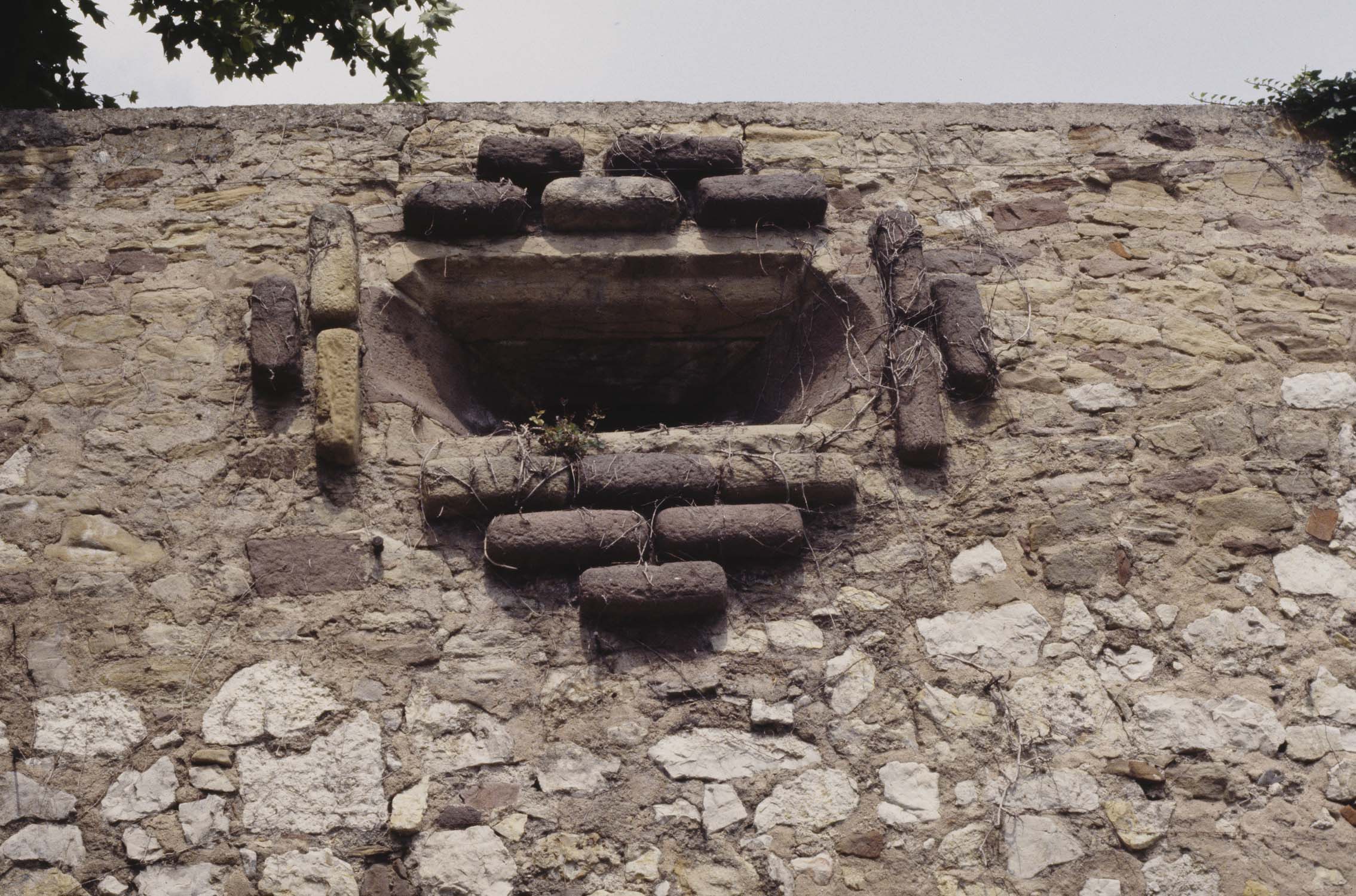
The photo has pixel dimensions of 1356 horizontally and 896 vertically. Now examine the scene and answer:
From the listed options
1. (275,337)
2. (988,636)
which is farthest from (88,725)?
(988,636)

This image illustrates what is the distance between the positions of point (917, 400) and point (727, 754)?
1.20 meters

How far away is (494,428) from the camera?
4086 mm

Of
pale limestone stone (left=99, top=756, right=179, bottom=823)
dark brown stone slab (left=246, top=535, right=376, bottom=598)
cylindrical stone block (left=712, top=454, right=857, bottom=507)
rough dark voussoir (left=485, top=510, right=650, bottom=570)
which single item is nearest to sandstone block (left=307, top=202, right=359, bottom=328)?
dark brown stone slab (left=246, top=535, right=376, bottom=598)

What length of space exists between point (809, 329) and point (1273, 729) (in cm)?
177

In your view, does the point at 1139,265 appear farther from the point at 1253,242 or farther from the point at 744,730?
the point at 744,730

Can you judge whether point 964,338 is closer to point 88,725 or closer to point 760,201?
point 760,201

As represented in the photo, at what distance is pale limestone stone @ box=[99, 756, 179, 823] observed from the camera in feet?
9.63

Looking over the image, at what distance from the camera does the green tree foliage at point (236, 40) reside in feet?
16.5

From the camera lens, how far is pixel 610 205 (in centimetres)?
391

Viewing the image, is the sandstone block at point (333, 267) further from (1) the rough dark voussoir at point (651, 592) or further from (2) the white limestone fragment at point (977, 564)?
(2) the white limestone fragment at point (977, 564)

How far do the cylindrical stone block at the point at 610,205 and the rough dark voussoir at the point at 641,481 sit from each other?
882 mm

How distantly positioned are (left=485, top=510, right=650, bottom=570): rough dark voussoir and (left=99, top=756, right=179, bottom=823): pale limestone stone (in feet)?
3.09

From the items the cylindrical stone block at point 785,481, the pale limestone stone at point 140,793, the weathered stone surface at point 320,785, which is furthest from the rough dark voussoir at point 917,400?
the pale limestone stone at point 140,793

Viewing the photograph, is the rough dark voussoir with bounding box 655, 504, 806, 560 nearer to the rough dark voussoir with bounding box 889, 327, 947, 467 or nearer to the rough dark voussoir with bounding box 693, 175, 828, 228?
the rough dark voussoir with bounding box 889, 327, 947, 467
